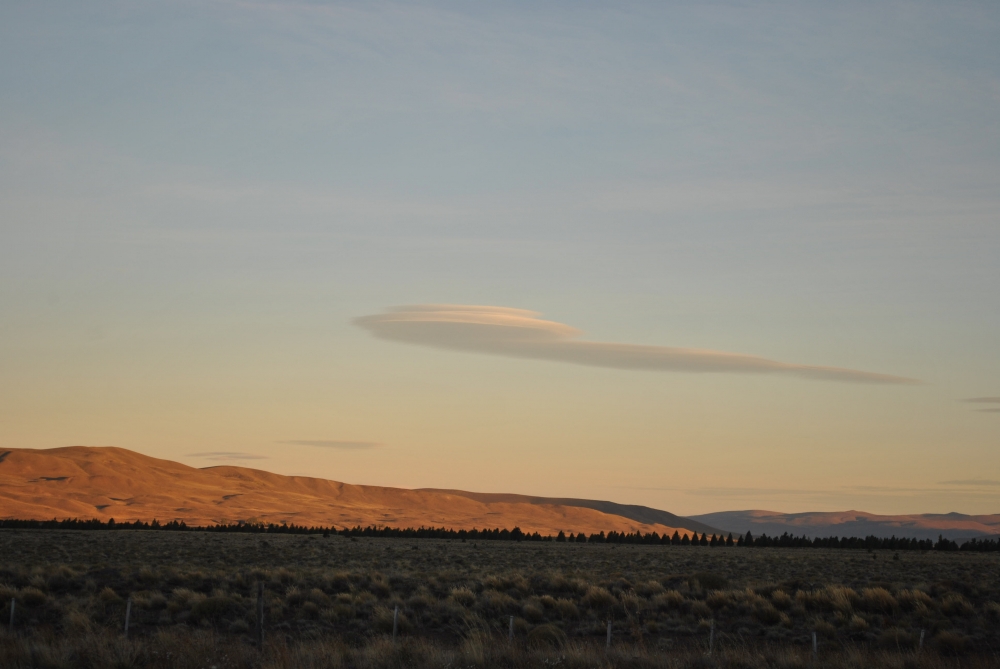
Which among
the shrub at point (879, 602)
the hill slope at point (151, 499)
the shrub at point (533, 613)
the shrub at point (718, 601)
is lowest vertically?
the hill slope at point (151, 499)

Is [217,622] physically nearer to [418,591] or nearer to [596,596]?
[418,591]

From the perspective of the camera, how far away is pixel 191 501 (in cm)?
16725

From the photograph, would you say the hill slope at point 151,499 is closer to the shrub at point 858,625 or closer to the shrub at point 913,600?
the shrub at point 913,600

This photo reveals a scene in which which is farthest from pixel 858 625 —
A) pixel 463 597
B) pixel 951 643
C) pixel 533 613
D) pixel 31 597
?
pixel 31 597

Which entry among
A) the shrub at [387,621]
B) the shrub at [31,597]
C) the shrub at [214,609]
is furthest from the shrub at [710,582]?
the shrub at [31,597]

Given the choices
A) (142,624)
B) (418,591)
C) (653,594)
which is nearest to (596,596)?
(653,594)

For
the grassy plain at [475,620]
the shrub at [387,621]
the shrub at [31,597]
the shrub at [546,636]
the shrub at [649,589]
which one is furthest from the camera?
the shrub at [649,589]

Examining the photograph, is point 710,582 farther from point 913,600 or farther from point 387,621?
point 387,621

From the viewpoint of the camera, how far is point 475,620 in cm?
2562

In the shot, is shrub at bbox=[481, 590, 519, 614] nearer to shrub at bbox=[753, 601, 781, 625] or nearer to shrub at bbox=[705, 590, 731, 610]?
shrub at bbox=[705, 590, 731, 610]

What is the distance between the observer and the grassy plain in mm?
A: 18812

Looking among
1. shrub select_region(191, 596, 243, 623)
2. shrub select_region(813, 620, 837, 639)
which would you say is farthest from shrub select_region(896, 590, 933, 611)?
shrub select_region(191, 596, 243, 623)

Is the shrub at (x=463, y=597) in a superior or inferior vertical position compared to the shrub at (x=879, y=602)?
inferior

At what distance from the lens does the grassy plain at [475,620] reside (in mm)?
18812
